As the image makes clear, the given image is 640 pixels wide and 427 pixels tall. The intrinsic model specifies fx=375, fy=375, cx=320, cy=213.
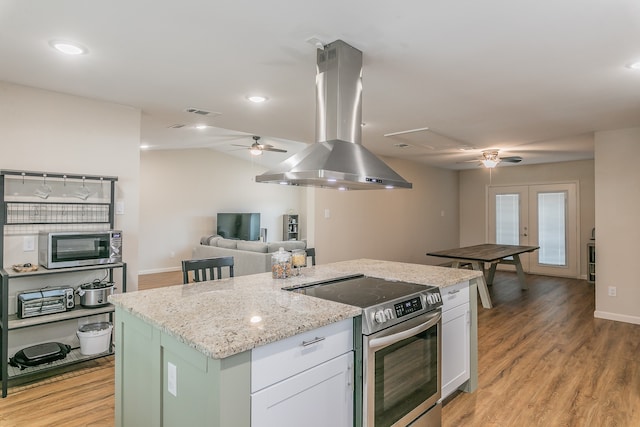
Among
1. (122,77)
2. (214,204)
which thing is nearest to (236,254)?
(214,204)

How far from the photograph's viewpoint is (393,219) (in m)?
6.85

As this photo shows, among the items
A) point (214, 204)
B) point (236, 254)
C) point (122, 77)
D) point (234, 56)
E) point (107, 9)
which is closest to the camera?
point (107, 9)

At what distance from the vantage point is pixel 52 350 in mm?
2871

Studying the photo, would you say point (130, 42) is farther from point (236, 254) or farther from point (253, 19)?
point (236, 254)

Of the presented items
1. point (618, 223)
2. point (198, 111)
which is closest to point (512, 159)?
point (618, 223)

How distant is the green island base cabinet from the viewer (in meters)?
1.31

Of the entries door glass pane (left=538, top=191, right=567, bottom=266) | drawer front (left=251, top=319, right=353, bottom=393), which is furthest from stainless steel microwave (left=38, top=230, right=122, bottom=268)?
door glass pane (left=538, top=191, right=567, bottom=266)

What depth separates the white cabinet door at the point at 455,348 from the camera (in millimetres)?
2416

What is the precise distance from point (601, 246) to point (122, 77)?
5364mm

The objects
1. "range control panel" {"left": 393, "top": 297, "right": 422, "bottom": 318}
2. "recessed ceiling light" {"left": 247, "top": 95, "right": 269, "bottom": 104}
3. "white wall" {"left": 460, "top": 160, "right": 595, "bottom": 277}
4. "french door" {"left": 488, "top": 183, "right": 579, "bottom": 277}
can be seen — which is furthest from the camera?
"french door" {"left": 488, "top": 183, "right": 579, "bottom": 277}

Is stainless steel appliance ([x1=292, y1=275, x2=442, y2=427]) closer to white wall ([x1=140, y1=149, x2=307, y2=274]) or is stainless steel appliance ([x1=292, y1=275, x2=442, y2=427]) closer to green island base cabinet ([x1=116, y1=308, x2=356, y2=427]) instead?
green island base cabinet ([x1=116, y1=308, x2=356, y2=427])

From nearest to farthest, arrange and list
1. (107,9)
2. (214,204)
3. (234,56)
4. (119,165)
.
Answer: (107,9)
(234,56)
(119,165)
(214,204)

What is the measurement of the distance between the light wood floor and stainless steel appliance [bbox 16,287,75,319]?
20.5 inches

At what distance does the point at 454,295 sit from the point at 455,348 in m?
0.36
